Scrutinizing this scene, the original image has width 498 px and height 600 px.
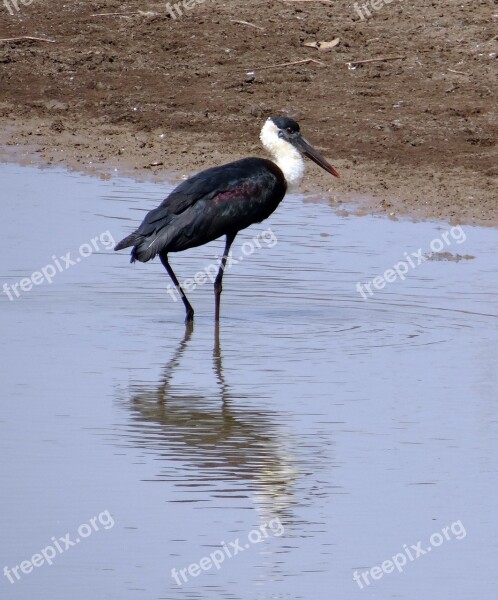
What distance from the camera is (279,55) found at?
1636 centimetres

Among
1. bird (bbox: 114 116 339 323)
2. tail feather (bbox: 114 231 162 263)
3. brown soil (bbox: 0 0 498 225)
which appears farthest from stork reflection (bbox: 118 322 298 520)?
brown soil (bbox: 0 0 498 225)

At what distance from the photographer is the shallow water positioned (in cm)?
589

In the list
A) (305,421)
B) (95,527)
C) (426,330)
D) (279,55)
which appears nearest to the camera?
(95,527)

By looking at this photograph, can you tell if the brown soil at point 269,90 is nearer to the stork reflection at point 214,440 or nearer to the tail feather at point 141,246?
the tail feather at point 141,246

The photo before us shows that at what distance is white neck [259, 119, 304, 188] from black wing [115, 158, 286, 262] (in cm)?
20

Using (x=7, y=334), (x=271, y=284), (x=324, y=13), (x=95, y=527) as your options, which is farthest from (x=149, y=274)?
(x=324, y=13)

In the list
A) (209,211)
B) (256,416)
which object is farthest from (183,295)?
(256,416)

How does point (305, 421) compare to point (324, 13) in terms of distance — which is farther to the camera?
point (324, 13)

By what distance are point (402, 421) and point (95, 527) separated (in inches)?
80.9

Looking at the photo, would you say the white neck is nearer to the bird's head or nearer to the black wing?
the bird's head

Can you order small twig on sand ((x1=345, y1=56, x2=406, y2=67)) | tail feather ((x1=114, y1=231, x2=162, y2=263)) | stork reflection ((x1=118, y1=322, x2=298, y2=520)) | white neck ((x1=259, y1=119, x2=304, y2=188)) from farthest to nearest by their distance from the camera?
small twig on sand ((x1=345, y1=56, x2=406, y2=67))
white neck ((x1=259, y1=119, x2=304, y2=188))
tail feather ((x1=114, y1=231, x2=162, y2=263))
stork reflection ((x1=118, y1=322, x2=298, y2=520))

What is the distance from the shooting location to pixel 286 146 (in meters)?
10.8

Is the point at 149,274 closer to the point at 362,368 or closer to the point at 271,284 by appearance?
the point at 271,284

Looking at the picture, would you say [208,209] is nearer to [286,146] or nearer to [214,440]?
[286,146]
